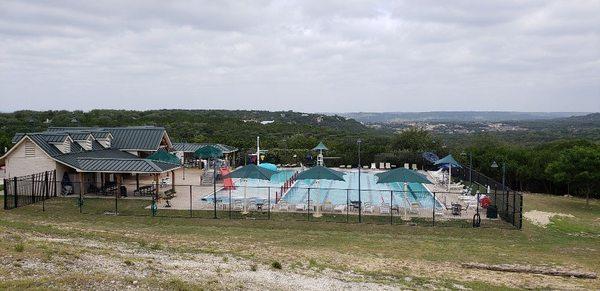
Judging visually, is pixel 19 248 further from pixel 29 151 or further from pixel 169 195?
pixel 29 151

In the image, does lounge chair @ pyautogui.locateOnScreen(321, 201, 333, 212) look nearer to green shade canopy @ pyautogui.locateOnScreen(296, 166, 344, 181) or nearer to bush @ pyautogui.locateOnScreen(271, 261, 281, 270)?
green shade canopy @ pyautogui.locateOnScreen(296, 166, 344, 181)

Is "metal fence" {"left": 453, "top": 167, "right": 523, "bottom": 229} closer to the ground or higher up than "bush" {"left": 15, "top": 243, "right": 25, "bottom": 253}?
closer to the ground

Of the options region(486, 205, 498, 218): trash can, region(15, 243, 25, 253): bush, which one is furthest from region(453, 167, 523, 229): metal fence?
region(15, 243, 25, 253): bush

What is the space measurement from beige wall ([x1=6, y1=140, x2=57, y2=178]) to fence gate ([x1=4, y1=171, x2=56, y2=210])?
77 cm

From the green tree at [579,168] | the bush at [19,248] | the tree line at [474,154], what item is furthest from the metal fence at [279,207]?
the bush at [19,248]

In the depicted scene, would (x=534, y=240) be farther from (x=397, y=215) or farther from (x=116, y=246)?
(x=116, y=246)

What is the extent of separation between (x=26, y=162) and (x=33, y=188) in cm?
449

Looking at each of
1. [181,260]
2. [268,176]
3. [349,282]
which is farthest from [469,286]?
[268,176]

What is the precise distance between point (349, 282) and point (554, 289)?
17.8 ft

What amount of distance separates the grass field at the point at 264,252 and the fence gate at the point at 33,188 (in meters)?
1.84

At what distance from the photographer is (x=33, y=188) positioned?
83.3 ft

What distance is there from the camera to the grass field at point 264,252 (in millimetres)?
11539

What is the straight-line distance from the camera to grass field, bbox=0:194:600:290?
11.5 metres

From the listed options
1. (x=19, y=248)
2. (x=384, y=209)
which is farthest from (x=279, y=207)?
(x=19, y=248)
